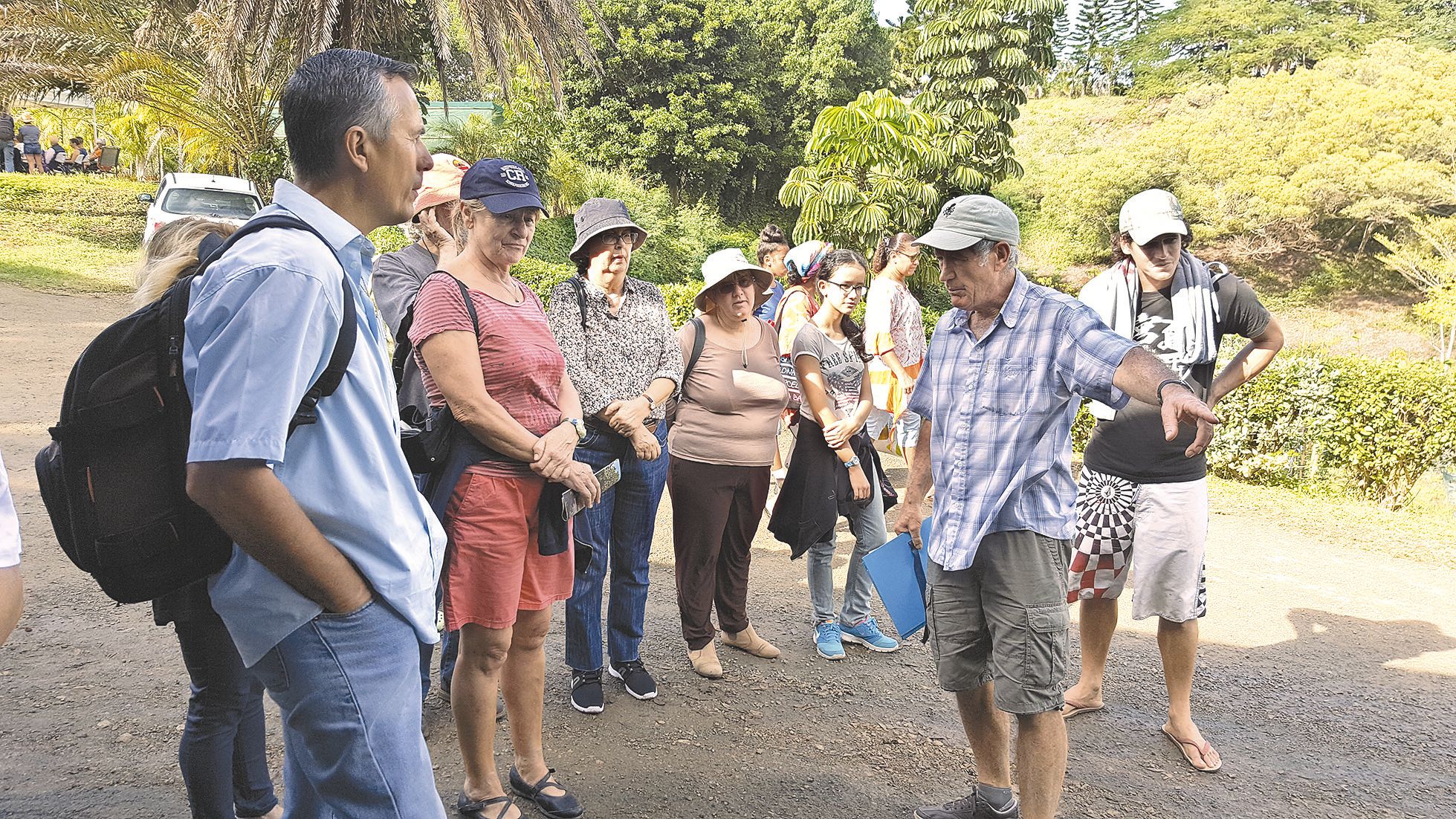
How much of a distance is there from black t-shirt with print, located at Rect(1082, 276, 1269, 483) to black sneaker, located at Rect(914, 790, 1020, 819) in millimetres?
1417

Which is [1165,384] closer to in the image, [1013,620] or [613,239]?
[1013,620]

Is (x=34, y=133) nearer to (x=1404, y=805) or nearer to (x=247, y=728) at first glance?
(x=247, y=728)

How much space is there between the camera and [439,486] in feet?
10.2

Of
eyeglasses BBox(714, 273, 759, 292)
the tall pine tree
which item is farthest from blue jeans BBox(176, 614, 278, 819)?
the tall pine tree

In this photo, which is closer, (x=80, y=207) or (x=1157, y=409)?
(x=1157, y=409)

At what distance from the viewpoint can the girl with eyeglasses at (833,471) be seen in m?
4.84

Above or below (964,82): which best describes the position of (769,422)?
below

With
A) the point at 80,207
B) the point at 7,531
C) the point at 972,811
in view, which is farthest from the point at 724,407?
the point at 80,207

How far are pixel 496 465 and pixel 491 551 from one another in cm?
27

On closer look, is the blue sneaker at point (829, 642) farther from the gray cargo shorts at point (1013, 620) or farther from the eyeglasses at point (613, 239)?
the eyeglasses at point (613, 239)

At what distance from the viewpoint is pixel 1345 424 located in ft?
29.3

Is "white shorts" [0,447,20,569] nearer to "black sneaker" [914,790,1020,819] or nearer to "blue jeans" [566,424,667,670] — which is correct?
"blue jeans" [566,424,667,670]

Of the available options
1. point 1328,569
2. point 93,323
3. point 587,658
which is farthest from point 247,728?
point 93,323

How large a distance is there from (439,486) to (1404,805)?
143 inches
